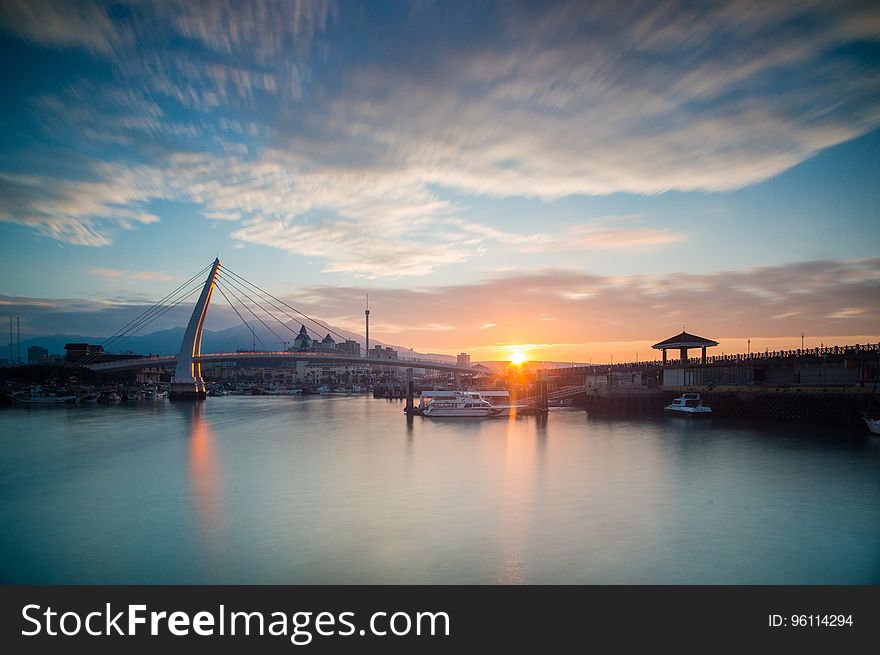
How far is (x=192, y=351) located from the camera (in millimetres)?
65625

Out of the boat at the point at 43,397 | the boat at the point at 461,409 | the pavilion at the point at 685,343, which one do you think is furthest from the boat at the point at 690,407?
the boat at the point at 43,397

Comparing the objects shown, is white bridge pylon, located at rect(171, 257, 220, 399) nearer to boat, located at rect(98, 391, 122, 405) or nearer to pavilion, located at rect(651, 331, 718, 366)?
boat, located at rect(98, 391, 122, 405)

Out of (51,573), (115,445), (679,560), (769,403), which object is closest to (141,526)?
(51,573)

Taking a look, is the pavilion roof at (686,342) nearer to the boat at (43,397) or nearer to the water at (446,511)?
the water at (446,511)

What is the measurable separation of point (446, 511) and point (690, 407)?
32473 millimetres

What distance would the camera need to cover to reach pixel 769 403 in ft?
124

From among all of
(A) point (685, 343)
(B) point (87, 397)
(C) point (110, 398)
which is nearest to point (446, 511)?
(A) point (685, 343)

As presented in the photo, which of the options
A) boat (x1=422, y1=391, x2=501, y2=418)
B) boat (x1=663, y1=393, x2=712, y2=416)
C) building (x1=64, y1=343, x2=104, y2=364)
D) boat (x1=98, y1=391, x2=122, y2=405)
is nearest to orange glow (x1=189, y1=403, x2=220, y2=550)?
boat (x1=422, y1=391, x2=501, y2=418)

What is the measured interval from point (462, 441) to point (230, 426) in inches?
689

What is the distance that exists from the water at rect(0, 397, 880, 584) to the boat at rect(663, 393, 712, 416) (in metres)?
11.6

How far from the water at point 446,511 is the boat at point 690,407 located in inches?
458

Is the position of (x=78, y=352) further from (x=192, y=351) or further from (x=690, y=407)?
(x=690, y=407)

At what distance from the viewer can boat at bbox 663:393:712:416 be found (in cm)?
4062

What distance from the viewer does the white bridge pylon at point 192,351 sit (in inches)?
2539
